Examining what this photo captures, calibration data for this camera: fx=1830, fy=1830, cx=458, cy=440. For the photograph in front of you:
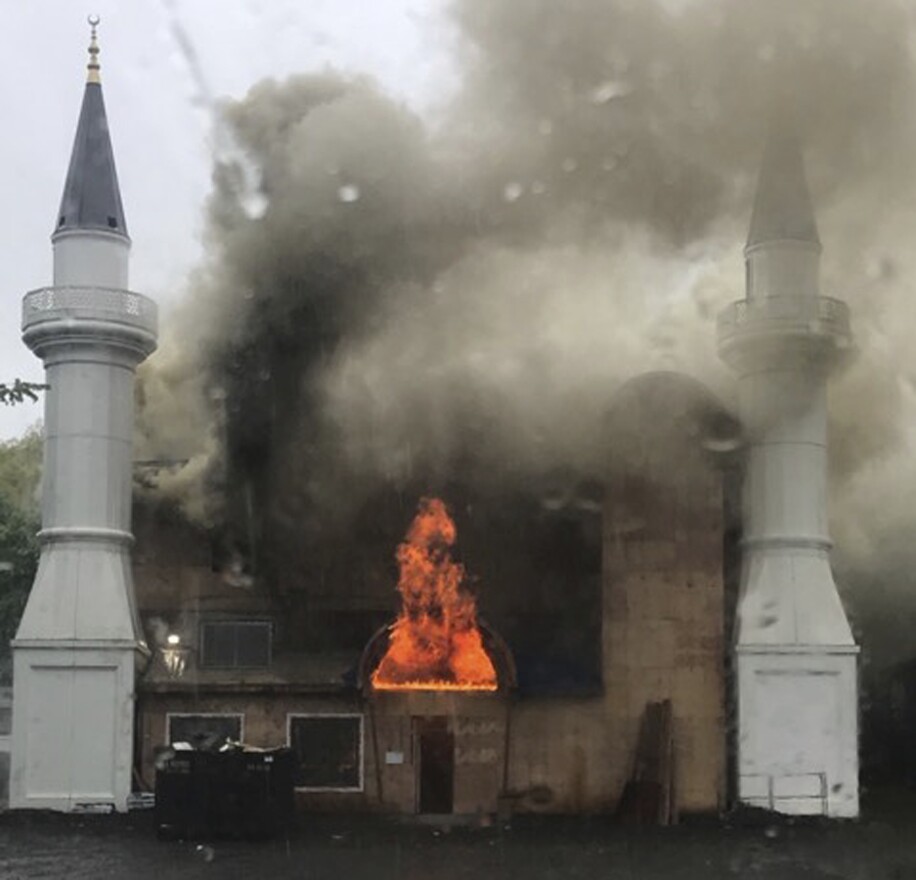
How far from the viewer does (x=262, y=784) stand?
28609mm

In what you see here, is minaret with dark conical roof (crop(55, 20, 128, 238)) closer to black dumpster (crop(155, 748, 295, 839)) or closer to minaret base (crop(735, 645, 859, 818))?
black dumpster (crop(155, 748, 295, 839))

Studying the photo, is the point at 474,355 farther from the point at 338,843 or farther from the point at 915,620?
the point at 915,620

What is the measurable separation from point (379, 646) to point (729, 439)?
8214mm

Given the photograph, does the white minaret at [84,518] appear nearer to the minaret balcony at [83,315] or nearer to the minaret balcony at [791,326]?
the minaret balcony at [83,315]

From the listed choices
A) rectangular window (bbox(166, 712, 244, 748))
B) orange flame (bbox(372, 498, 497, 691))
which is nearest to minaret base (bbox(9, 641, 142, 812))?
rectangular window (bbox(166, 712, 244, 748))

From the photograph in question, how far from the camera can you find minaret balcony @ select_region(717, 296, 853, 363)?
35.8 m

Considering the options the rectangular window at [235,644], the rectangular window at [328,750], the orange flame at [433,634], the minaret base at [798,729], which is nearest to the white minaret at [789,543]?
the minaret base at [798,729]

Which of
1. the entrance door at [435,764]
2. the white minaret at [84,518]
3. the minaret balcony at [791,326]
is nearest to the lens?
the white minaret at [84,518]

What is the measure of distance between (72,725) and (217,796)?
6.97m

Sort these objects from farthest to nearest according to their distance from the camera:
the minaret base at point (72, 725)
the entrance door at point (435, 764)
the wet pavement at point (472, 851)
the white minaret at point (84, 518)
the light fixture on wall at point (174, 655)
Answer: the light fixture on wall at point (174, 655), the entrance door at point (435, 764), the white minaret at point (84, 518), the minaret base at point (72, 725), the wet pavement at point (472, 851)

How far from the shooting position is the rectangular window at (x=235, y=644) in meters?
35.6

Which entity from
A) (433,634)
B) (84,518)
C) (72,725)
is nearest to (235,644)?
(72,725)

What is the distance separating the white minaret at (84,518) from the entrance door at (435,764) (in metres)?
5.52

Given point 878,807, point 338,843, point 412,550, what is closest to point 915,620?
point 878,807
